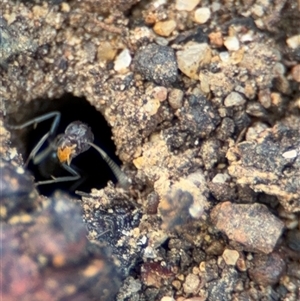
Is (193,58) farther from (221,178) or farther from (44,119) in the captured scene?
(44,119)

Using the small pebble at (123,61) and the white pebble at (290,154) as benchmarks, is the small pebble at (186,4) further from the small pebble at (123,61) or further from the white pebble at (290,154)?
the white pebble at (290,154)

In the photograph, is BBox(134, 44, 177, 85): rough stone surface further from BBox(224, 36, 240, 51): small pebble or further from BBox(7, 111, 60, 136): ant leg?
BBox(7, 111, 60, 136): ant leg

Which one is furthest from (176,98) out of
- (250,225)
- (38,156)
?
(38,156)

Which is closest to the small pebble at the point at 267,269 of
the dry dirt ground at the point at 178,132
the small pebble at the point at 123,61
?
the dry dirt ground at the point at 178,132

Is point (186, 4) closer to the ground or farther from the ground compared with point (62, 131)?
farther from the ground

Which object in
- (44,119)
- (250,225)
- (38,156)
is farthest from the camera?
(38,156)

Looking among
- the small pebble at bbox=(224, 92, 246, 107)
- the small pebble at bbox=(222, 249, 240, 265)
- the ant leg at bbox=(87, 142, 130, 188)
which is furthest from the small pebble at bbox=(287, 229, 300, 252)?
the ant leg at bbox=(87, 142, 130, 188)

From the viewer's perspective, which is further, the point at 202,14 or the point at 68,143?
the point at 68,143

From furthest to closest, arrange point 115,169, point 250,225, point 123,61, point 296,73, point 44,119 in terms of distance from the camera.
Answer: point 44,119
point 115,169
point 123,61
point 296,73
point 250,225
